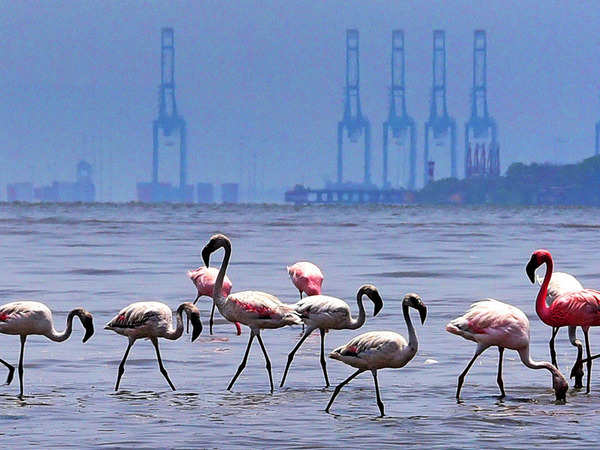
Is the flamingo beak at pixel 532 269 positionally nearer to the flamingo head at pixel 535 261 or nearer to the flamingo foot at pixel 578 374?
the flamingo head at pixel 535 261

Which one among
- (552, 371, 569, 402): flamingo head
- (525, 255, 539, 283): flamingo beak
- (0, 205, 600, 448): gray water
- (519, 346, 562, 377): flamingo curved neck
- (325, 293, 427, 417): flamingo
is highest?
(525, 255, 539, 283): flamingo beak

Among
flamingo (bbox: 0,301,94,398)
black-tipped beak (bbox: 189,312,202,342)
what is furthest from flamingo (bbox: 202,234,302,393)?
flamingo (bbox: 0,301,94,398)

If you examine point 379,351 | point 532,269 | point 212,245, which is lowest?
point 379,351

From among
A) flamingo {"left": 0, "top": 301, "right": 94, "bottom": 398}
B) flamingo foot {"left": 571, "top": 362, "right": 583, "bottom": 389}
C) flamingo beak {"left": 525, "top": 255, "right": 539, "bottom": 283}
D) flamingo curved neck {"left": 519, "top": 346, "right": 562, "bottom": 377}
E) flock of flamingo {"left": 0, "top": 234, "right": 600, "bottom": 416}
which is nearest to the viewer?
flamingo curved neck {"left": 519, "top": 346, "right": 562, "bottom": 377}

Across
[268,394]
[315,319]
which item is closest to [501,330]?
[315,319]

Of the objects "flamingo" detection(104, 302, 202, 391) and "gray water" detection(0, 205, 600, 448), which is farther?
"flamingo" detection(104, 302, 202, 391)

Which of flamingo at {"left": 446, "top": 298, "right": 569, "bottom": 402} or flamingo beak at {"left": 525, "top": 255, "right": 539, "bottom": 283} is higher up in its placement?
flamingo beak at {"left": 525, "top": 255, "right": 539, "bottom": 283}

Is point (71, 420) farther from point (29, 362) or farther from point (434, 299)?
point (434, 299)

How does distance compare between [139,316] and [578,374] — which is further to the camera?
[578,374]

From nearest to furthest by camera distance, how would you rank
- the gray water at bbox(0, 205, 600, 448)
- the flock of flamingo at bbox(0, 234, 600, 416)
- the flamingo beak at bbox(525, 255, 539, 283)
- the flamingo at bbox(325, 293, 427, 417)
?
1. the gray water at bbox(0, 205, 600, 448)
2. the flamingo at bbox(325, 293, 427, 417)
3. the flock of flamingo at bbox(0, 234, 600, 416)
4. the flamingo beak at bbox(525, 255, 539, 283)

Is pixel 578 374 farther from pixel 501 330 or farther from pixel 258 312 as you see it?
pixel 258 312

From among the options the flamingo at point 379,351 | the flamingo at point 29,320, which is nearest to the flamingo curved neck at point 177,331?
the flamingo at point 29,320

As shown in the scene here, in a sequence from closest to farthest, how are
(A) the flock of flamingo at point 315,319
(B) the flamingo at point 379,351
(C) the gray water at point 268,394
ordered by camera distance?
(C) the gray water at point 268,394, (B) the flamingo at point 379,351, (A) the flock of flamingo at point 315,319

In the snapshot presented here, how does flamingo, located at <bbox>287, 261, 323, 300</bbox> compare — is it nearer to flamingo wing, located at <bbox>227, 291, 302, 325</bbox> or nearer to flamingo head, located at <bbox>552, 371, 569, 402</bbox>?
flamingo wing, located at <bbox>227, 291, 302, 325</bbox>
